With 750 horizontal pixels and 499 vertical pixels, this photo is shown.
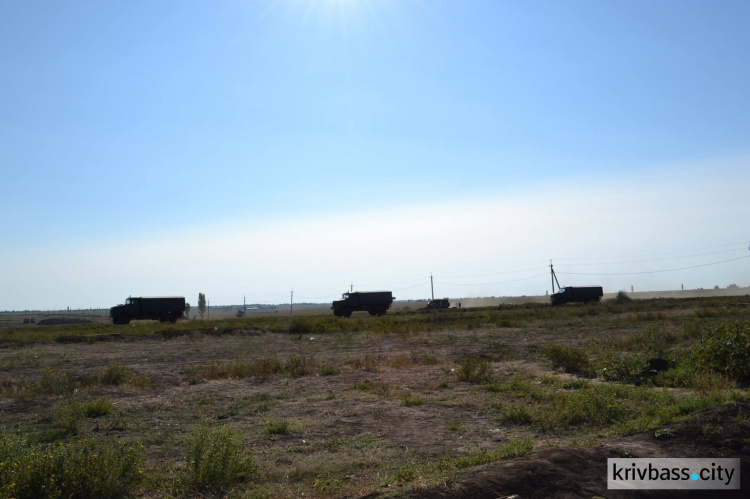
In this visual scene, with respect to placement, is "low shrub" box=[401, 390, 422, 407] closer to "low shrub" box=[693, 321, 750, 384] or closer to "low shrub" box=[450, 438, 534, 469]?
"low shrub" box=[450, 438, 534, 469]

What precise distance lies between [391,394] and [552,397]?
340cm

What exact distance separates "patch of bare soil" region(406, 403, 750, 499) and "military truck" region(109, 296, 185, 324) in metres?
52.9

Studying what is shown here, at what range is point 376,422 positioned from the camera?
9.90 m

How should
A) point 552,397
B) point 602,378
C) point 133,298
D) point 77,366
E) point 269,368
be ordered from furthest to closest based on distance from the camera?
point 133,298, point 77,366, point 269,368, point 602,378, point 552,397

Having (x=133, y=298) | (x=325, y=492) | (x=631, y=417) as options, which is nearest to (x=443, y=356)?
(x=631, y=417)

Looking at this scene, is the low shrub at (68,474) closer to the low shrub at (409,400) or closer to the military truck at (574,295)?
the low shrub at (409,400)

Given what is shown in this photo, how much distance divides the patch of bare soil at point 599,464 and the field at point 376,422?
0.02m

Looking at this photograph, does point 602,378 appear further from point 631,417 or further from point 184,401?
point 184,401

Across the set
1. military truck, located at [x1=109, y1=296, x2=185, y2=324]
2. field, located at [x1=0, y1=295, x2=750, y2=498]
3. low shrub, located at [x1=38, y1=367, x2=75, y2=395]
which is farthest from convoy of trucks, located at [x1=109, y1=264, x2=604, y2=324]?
low shrub, located at [x1=38, y1=367, x2=75, y2=395]

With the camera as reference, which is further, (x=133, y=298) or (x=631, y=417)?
(x=133, y=298)

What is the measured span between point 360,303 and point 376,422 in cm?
5233

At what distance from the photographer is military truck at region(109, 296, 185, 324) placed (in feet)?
177

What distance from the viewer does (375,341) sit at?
92.0ft

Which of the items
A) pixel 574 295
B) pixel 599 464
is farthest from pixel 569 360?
pixel 574 295
